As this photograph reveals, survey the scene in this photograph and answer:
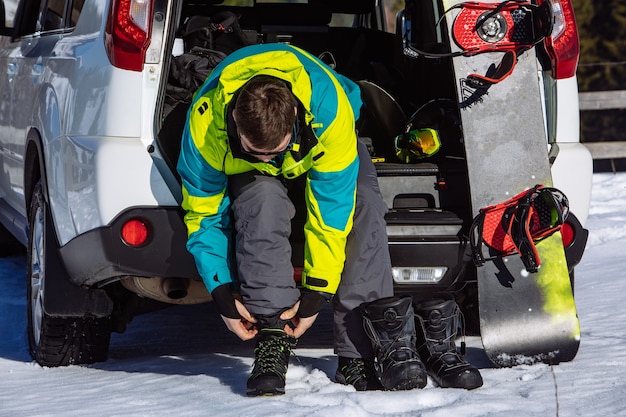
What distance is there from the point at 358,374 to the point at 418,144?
3.44ft

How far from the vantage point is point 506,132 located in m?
4.15

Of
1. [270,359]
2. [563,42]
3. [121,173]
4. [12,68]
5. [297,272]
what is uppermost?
[563,42]

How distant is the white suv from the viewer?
12.6 ft

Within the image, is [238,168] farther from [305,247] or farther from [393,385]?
[393,385]

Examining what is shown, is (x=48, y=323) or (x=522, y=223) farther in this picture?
(x=48, y=323)

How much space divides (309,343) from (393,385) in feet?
4.41

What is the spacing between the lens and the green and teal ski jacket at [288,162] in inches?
141

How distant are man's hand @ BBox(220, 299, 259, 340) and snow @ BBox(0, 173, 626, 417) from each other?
0.60ft

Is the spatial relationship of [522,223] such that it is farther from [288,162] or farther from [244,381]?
[244,381]

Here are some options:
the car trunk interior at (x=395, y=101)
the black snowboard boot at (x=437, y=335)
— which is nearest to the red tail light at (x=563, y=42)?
the car trunk interior at (x=395, y=101)

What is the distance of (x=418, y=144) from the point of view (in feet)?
14.4

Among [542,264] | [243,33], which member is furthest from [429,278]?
[243,33]

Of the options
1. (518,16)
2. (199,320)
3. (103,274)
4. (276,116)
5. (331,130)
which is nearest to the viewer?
(276,116)

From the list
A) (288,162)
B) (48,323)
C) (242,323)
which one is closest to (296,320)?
(242,323)
